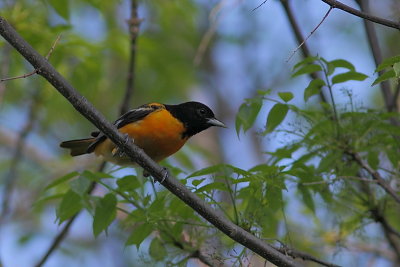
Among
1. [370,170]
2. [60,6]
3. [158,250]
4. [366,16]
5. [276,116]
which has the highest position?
[60,6]

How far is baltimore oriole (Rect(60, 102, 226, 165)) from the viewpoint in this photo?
16.0 ft

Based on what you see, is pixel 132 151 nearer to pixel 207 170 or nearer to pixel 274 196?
pixel 207 170

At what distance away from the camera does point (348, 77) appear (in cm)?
372

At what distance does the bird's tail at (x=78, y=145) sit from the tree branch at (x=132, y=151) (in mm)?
2468

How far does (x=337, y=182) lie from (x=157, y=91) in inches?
211

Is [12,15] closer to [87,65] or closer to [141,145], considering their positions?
[87,65]

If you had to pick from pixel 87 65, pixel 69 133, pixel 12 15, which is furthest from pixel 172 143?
pixel 69 133

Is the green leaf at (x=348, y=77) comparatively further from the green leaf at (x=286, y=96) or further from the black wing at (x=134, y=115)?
the black wing at (x=134, y=115)

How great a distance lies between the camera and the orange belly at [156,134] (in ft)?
16.0

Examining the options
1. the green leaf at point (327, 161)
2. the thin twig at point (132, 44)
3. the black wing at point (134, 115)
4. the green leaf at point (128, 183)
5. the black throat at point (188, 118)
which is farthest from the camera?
the thin twig at point (132, 44)

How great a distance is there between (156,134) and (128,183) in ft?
4.60

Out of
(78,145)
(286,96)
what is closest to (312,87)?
(286,96)

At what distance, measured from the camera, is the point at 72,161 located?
7523mm

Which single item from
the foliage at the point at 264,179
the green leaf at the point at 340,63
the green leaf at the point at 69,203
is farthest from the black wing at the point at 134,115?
the green leaf at the point at 340,63
